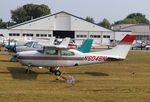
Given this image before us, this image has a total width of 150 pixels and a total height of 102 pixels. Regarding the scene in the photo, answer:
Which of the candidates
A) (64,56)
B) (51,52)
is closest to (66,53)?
(64,56)

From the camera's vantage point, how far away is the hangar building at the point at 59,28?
85312mm

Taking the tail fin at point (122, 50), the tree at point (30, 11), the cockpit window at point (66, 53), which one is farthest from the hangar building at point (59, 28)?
the cockpit window at point (66, 53)

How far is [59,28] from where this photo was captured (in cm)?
8719

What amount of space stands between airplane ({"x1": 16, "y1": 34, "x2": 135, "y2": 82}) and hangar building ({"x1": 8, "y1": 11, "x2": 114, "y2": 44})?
63.4 m

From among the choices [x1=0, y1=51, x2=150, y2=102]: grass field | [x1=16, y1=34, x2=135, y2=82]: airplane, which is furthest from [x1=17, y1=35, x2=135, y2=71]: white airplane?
[x1=0, y1=51, x2=150, y2=102]: grass field

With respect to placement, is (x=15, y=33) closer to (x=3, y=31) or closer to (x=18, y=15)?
(x=3, y=31)

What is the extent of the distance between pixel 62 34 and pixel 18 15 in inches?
1918

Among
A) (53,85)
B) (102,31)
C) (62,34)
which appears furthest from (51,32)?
(53,85)

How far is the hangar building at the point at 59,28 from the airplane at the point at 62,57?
63391 mm

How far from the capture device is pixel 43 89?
1469 cm

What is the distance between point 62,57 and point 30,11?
115157mm

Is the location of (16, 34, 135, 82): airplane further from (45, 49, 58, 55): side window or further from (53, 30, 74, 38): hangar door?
(53, 30, 74, 38): hangar door

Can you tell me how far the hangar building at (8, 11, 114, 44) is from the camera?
85.3 meters

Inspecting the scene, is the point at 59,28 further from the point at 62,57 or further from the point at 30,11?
→ the point at 62,57
